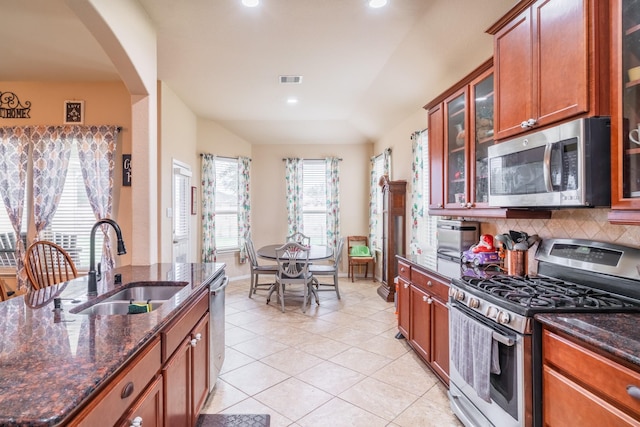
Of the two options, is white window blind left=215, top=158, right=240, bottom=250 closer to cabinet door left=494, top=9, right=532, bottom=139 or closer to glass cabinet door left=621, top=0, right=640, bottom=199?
cabinet door left=494, top=9, right=532, bottom=139

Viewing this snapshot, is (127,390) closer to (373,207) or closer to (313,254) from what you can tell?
(313,254)

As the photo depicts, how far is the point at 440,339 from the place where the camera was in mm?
2428

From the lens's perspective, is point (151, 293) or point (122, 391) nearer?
point (122, 391)

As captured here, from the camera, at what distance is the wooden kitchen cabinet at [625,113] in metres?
1.33

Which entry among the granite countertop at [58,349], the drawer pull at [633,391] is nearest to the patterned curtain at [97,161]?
the granite countertop at [58,349]

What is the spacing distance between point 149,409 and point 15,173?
408cm

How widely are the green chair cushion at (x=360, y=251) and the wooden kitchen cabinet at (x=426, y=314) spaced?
2.86 metres

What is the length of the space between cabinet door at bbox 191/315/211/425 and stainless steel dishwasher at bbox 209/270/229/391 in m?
0.09

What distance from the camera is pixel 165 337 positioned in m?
1.42

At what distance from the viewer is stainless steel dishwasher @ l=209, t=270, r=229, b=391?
228 cm

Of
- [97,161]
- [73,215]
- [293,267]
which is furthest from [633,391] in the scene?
[73,215]

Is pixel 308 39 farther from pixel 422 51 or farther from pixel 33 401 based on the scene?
pixel 33 401

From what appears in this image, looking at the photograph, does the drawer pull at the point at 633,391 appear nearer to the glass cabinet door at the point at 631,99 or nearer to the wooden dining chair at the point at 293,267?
the glass cabinet door at the point at 631,99

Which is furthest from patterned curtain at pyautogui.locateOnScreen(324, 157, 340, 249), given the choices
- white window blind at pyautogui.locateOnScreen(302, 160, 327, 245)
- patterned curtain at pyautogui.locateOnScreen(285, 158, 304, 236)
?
patterned curtain at pyautogui.locateOnScreen(285, 158, 304, 236)
